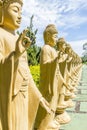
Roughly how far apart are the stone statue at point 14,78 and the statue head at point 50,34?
1385 mm

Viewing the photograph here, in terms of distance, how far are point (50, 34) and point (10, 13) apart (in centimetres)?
154

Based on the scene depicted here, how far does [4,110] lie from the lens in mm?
2902

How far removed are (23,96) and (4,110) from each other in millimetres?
321

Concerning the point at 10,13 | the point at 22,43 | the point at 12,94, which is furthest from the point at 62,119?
the point at 22,43

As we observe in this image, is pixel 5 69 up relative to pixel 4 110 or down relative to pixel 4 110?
up

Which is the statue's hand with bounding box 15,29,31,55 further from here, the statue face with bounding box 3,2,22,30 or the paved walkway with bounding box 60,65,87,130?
the paved walkway with bounding box 60,65,87,130

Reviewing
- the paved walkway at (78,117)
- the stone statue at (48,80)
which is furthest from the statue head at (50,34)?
the paved walkway at (78,117)

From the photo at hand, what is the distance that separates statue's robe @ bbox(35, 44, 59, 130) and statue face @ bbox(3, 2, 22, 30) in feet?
3.55

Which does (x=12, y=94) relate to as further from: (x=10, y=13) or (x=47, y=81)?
(x=47, y=81)

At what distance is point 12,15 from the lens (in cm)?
314

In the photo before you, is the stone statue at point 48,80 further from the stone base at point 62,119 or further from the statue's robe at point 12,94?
the statue's robe at point 12,94

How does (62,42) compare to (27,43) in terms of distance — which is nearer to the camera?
(27,43)

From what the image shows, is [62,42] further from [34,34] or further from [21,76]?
[34,34]

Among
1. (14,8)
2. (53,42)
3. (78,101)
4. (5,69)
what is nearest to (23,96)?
(5,69)
